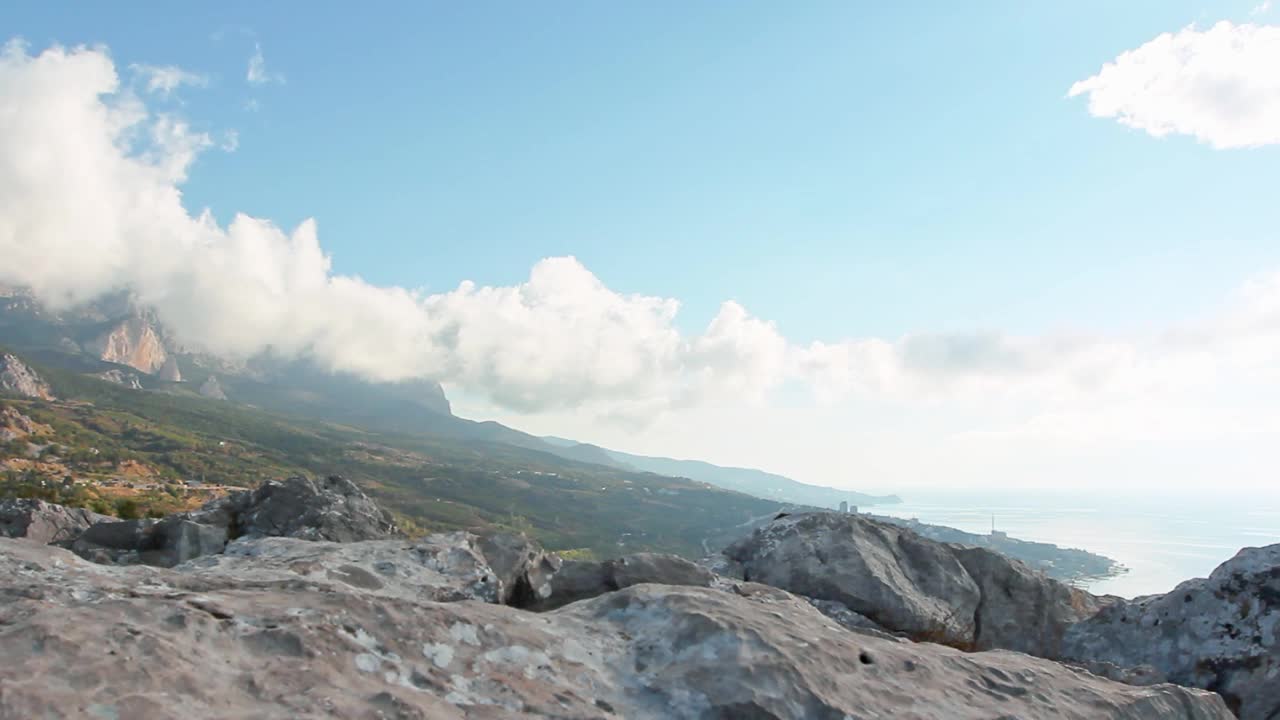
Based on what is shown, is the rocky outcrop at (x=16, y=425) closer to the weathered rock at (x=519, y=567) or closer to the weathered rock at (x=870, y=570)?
the weathered rock at (x=519, y=567)

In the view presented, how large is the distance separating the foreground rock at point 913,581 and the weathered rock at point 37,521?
1605cm

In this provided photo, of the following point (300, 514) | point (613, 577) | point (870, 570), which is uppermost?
point (870, 570)

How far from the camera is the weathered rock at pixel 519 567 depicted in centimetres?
1031

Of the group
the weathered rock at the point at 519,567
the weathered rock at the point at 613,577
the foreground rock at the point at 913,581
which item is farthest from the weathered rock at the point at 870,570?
the weathered rock at the point at 519,567

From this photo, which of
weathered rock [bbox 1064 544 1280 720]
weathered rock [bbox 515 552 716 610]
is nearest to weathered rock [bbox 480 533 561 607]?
weathered rock [bbox 515 552 716 610]

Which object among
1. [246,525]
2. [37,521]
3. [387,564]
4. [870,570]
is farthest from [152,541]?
[870,570]

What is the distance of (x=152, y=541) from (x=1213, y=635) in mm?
17976

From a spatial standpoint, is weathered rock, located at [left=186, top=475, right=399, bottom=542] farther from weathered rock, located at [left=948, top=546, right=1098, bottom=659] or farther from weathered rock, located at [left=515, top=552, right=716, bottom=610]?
weathered rock, located at [left=948, top=546, right=1098, bottom=659]

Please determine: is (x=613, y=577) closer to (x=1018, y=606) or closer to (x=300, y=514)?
(x=300, y=514)

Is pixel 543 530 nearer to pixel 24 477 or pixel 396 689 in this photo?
pixel 24 477

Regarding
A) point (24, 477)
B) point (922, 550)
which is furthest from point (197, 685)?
point (24, 477)

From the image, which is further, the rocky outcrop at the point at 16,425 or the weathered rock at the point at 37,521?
the rocky outcrop at the point at 16,425

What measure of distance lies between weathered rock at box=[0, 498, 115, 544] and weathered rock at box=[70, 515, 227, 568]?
5.71 meters

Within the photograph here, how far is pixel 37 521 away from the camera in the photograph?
1792cm
